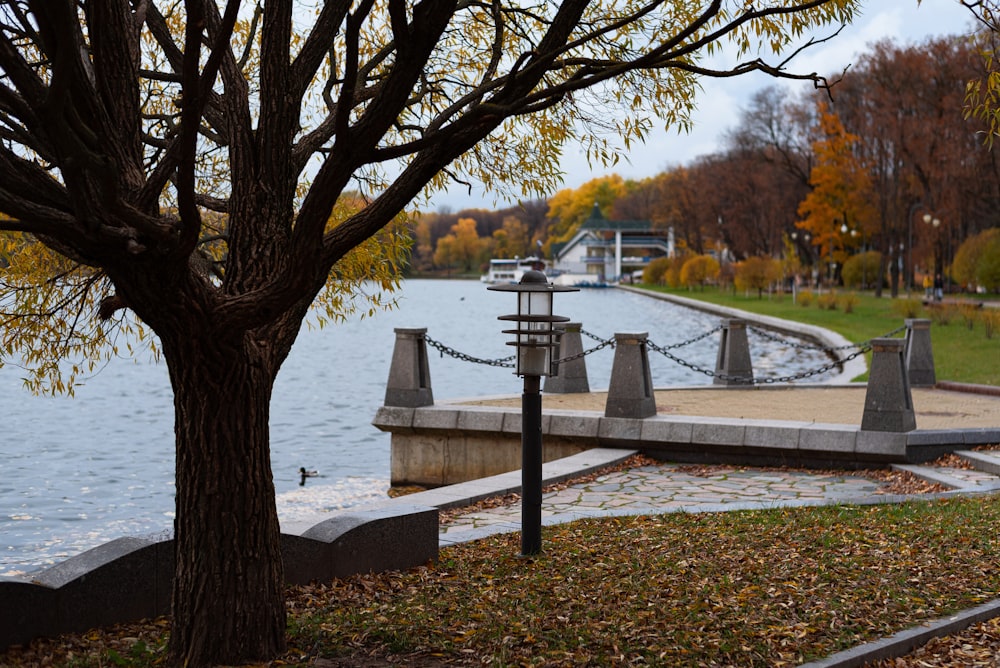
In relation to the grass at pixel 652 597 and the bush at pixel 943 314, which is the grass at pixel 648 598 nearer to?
the grass at pixel 652 597

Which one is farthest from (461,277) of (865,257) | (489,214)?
(865,257)

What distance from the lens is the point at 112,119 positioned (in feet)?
16.9

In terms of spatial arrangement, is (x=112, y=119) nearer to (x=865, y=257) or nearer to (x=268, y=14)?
(x=268, y=14)

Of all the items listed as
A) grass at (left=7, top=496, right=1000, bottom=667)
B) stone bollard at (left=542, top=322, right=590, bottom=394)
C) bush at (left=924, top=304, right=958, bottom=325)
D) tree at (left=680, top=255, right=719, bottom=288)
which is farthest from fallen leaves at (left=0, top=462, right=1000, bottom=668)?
tree at (left=680, top=255, right=719, bottom=288)

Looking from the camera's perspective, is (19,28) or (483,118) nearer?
(483,118)

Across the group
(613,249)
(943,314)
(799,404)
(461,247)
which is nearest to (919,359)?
(799,404)

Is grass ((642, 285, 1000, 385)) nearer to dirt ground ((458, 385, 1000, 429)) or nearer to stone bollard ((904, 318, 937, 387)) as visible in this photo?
stone bollard ((904, 318, 937, 387))

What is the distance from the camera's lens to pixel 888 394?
11.8 m

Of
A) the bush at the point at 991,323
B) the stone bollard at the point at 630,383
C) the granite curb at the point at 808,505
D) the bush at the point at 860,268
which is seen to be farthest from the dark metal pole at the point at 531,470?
the bush at the point at 860,268

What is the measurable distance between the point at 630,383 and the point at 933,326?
955 inches

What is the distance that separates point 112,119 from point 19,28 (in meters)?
2.11

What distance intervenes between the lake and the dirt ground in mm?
3268

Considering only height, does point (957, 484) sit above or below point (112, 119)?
below

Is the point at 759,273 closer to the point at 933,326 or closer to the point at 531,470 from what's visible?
the point at 933,326
